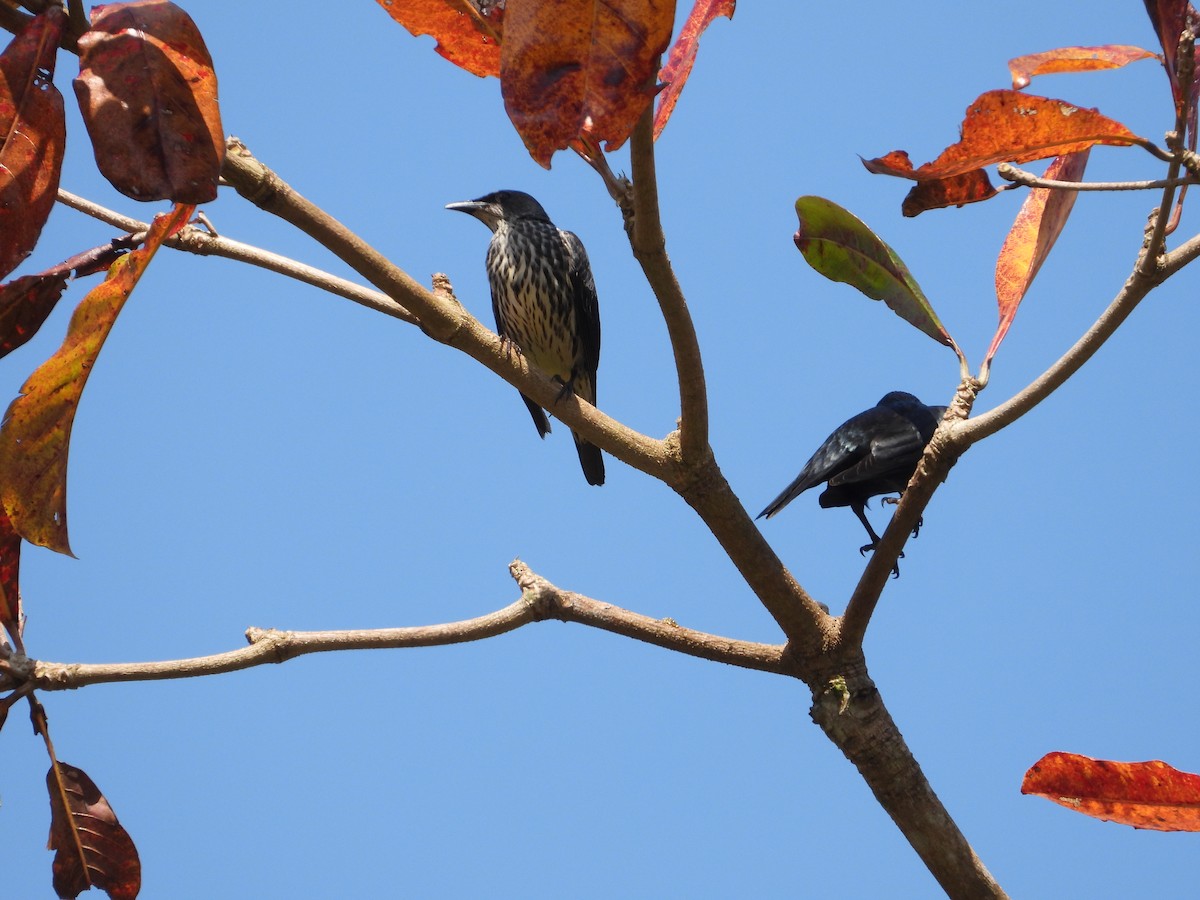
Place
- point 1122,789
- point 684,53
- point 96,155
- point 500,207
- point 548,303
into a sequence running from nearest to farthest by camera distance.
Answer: point 96,155
point 1122,789
point 684,53
point 548,303
point 500,207

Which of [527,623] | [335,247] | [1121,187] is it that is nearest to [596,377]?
[527,623]

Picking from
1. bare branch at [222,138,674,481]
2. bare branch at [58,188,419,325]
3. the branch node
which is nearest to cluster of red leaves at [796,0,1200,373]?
bare branch at [222,138,674,481]

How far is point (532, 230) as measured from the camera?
5996 millimetres

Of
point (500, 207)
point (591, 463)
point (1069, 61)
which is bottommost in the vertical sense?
point (1069, 61)

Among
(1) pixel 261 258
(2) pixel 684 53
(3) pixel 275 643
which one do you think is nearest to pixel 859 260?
(2) pixel 684 53

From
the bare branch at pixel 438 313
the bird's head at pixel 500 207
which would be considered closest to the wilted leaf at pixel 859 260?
the bare branch at pixel 438 313

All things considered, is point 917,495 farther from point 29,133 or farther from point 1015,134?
point 29,133

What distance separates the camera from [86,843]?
2.29 m

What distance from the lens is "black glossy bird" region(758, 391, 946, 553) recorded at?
11.8 ft

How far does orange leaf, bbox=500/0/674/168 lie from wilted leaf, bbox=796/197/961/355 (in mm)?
964

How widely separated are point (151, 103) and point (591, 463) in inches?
182

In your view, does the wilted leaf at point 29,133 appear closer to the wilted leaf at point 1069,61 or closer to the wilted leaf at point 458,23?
the wilted leaf at point 458,23

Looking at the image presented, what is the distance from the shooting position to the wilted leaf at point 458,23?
6.02ft

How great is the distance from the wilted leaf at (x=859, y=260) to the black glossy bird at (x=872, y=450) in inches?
48.9
